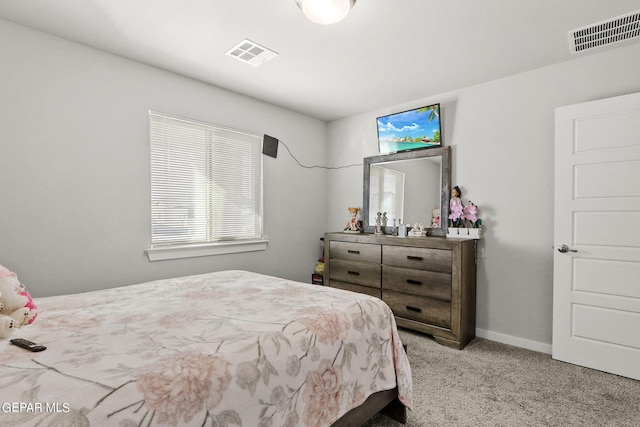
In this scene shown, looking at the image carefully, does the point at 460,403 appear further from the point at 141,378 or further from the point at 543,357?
the point at 141,378

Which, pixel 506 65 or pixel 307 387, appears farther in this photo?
pixel 506 65

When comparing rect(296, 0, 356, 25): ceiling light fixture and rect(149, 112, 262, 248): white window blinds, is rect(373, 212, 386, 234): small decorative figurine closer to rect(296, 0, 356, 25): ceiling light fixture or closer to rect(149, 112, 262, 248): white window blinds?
rect(149, 112, 262, 248): white window blinds

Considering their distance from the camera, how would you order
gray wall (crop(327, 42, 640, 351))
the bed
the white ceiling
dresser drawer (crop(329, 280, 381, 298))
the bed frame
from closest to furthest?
1. the bed
2. the bed frame
3. the white ceiling
4. gray wall (crop(327, 42, 640, 351))
5. dresser drawer (crop(329, 280, 381, 298))

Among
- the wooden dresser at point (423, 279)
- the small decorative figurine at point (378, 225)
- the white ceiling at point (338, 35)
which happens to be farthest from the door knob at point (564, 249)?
the small decorative figurine at point (378, 225)

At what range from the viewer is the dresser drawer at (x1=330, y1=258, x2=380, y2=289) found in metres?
3.33

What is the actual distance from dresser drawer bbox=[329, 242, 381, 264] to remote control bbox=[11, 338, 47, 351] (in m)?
2.72

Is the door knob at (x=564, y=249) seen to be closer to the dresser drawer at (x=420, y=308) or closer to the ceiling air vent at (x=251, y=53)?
the dresser drawer at (x=420, y=308)

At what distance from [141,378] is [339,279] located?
9.39 ft

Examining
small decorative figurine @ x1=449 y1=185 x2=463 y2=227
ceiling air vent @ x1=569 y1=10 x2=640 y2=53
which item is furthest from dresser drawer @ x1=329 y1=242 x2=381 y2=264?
ceiling air vent @ x1=569 y1=10 x2=640 y2=53

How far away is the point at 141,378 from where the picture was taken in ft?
2.96

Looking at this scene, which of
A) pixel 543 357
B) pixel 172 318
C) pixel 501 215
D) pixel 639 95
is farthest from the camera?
pixel 501 215

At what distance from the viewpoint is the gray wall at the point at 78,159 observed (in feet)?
7.07

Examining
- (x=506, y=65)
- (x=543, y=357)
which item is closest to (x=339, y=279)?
(x=543, y=357)

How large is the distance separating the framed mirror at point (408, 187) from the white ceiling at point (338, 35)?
804mm
